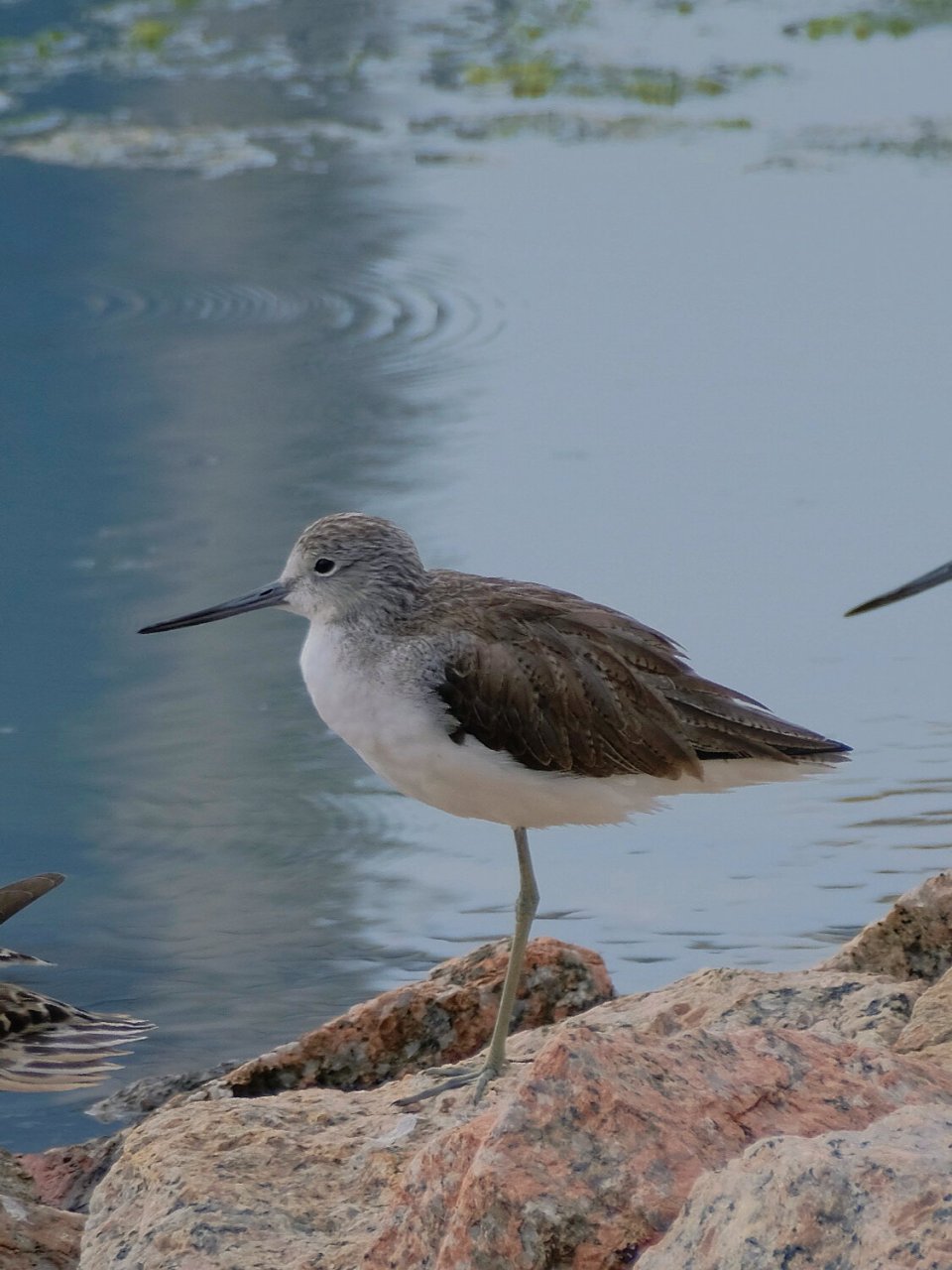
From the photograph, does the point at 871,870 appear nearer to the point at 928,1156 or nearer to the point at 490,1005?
the point at 490,1005

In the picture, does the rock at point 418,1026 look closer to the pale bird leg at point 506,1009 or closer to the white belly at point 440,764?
the pale bird leg at point 506,1009

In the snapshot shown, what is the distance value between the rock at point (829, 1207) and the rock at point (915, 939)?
1922 millimetres

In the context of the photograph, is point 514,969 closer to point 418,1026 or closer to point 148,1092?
point 418,1026

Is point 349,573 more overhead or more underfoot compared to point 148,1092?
more overhead

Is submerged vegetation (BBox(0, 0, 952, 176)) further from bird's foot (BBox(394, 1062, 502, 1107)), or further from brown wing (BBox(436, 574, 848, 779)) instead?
bird's foot (BBox(394, 1062, 502, 1107))

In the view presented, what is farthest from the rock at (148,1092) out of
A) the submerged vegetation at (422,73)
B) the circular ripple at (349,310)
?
the submerged vegetation at (422,73)

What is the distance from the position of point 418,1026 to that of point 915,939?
1.15 metres

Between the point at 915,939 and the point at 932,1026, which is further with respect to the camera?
the point at 915,939

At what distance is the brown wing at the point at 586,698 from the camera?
4211 mm

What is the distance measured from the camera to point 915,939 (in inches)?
173

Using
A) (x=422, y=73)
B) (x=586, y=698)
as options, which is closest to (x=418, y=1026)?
(x=586, y=698)

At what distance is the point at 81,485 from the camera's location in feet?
31.1

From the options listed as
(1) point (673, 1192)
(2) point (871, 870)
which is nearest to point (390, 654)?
(1) point (673, 1192)

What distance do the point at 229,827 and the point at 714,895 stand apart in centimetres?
158
